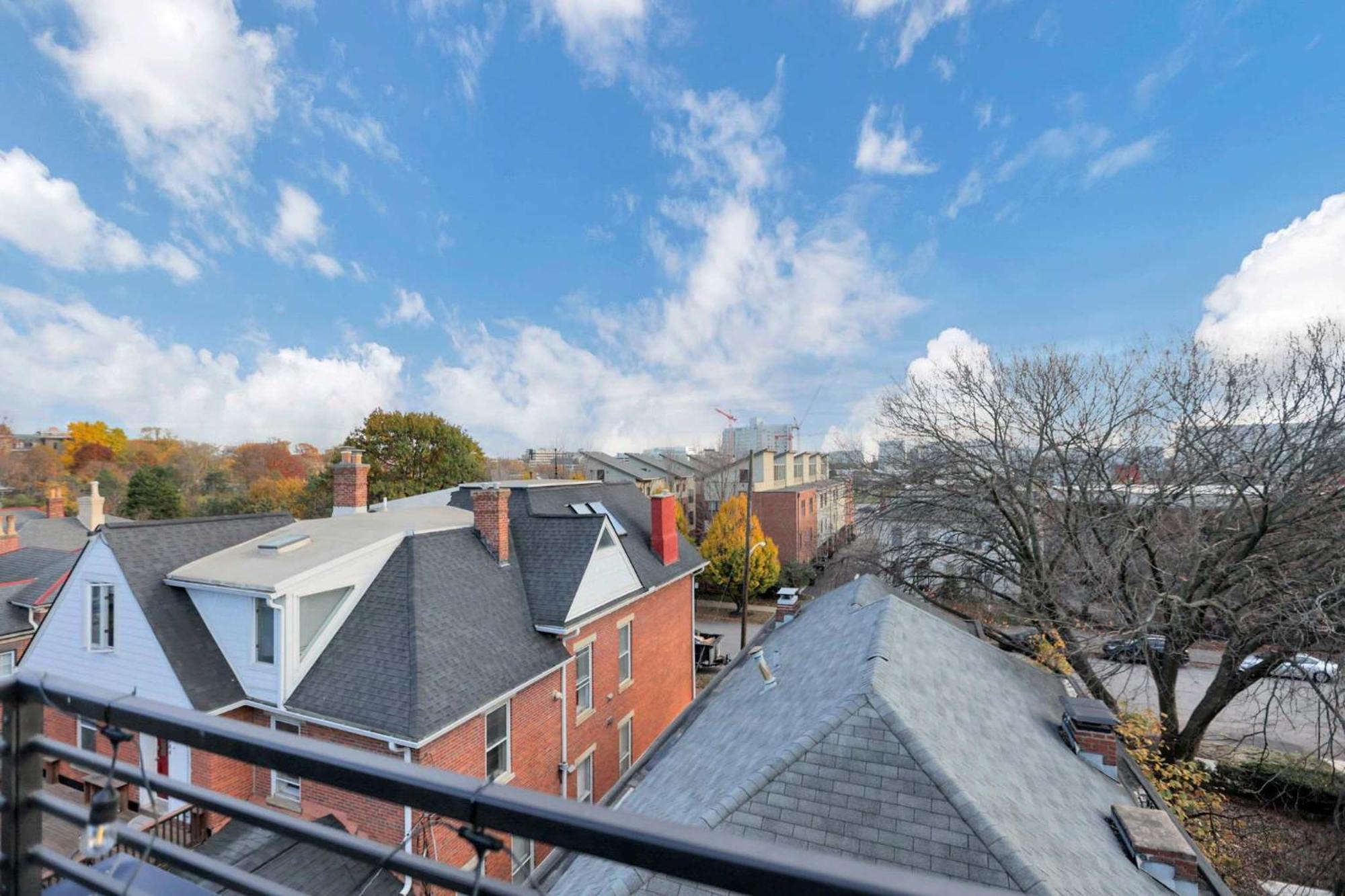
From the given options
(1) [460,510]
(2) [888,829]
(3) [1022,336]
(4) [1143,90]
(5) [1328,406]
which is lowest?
(2) [888,829]

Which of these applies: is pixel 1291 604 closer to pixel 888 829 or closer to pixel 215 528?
pixel 888 829

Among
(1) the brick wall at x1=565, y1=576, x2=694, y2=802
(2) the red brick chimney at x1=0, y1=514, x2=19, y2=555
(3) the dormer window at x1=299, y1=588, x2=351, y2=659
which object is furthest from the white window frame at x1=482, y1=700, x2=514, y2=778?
(2) the red brick chimney at x1=0, y1=514, x2=19, y2=555

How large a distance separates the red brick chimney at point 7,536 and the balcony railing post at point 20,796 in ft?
77.4

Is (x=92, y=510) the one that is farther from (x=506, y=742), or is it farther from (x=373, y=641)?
(x=506, y=742)

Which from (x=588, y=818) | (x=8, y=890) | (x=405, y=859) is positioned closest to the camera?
(x=588, y=818)

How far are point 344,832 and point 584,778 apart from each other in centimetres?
1198

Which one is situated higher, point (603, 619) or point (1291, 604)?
point (1291, 604)

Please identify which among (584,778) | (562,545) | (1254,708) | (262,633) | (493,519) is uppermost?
(493,519)

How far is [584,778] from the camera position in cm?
1107

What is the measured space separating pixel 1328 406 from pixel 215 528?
19.9 m

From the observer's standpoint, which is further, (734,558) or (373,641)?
(734,558)

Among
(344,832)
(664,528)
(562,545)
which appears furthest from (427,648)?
(344,832)

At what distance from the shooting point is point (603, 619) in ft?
38.6

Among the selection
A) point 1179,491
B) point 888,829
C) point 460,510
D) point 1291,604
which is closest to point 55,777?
point 460,510
